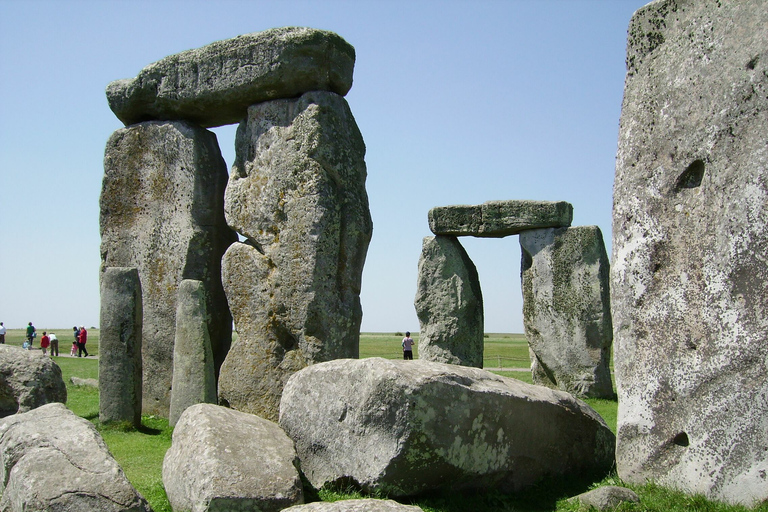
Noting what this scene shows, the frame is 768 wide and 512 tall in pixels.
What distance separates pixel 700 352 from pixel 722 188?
104 cm

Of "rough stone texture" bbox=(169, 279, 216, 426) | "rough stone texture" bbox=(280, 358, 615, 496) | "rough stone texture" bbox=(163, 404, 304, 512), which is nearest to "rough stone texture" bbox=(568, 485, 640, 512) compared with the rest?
"rough stone texture" bbox=(280, 358, 615, 496)

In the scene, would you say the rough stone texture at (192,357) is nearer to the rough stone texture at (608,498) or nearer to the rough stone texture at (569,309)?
the rough stone texture at (608,498)

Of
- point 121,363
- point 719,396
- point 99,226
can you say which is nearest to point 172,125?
point 99,226

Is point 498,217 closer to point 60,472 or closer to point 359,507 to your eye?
point 359,507

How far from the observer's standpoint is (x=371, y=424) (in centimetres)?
521

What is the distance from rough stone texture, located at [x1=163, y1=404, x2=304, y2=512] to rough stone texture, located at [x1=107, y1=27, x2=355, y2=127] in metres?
4.32

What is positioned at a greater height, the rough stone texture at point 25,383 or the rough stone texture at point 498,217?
the rough stone texture at point 498,217

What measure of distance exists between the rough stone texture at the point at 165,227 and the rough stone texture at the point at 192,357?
1.25 m

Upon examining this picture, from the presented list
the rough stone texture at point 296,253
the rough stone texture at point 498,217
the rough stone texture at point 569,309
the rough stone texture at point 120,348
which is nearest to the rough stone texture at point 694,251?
the rough stone texture at point 296,253

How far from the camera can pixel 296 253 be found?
8.37m

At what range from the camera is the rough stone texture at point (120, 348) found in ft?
27.4

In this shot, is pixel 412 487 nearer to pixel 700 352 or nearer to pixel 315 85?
pixel 700 352

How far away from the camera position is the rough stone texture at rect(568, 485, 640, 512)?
4.71m

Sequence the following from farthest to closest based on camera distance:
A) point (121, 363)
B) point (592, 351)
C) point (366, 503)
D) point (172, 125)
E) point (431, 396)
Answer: point (592, 351), point (172, 125), point (121, 363), point (431, 396), point (366, 503)
